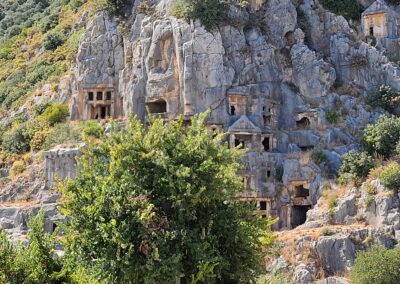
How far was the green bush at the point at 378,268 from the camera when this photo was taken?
34656 mm

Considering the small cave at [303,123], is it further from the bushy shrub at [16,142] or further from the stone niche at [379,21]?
the bushy shrub at [16,142]

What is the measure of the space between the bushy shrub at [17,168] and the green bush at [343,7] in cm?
2814

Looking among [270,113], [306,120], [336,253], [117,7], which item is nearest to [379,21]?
[306,120]

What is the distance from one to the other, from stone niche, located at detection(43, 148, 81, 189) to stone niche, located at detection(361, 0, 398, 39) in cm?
2576

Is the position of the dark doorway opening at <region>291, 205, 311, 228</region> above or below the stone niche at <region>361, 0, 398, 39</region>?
below

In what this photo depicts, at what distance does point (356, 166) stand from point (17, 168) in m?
25.7

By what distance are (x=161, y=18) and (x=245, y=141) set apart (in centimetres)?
1154

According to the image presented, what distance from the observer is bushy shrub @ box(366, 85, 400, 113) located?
1949 inches

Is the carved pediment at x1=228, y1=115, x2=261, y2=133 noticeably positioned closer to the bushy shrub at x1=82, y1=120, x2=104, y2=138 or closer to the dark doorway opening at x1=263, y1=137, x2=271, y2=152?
the dark doorway opening at x1=263, y1=137, x2=271, y2=152

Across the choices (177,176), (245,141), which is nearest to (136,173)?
(177,176)

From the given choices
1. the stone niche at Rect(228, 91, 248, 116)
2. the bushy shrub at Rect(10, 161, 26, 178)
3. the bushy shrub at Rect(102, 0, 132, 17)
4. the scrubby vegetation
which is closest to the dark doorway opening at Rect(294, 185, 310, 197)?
the stone niche at Rect(228, 91, 248, 116)

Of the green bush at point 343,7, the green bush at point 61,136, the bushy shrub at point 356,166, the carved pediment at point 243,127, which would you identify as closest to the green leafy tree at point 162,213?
the bushy shrub at point 356,166

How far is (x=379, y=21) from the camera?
178 feet

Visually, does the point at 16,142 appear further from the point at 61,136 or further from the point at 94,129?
the point at 94,129
